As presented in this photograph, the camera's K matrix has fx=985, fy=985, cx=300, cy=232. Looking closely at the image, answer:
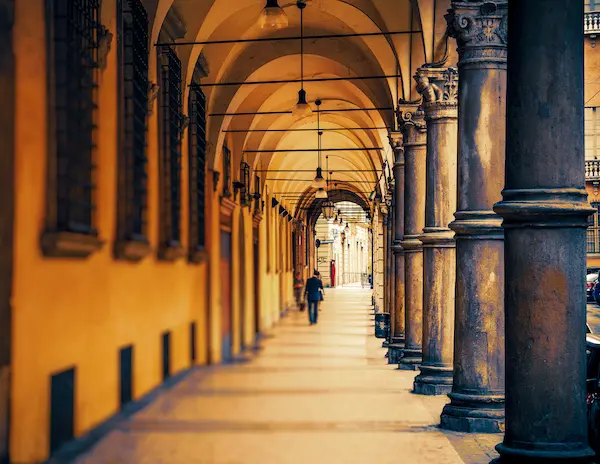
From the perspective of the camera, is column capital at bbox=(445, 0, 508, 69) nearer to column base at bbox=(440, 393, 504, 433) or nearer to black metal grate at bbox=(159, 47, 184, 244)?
column base at bbox=(440, 393, 504, 433)

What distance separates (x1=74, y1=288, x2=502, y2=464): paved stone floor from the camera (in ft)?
26.6

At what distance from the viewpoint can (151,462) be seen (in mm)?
7922

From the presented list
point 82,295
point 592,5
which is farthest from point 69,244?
point 592,5

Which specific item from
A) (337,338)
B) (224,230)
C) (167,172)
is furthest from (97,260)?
(337,338)

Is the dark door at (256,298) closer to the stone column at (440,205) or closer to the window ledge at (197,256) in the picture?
the window ledge at (197,256)

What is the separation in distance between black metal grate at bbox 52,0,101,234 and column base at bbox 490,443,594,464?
15.9ft

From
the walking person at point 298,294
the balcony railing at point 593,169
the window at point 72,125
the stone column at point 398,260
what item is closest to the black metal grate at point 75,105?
the window at point 72,125

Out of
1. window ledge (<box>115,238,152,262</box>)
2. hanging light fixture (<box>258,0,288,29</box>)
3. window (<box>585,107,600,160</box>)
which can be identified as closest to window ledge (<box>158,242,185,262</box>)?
window ledge (<box>115,238,152,262</box>)

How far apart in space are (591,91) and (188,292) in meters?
18.1

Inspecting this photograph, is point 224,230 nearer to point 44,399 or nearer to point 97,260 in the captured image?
point 97,260

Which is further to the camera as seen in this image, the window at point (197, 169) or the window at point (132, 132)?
the window at point (197, 169)

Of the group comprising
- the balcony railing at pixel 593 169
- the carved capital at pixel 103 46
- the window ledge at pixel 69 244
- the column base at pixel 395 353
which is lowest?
the column base at pixel 395 353

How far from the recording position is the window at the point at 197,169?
16297mm

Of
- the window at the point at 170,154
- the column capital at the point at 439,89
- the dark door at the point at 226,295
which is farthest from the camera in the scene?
the dark door at the point at 226,295
